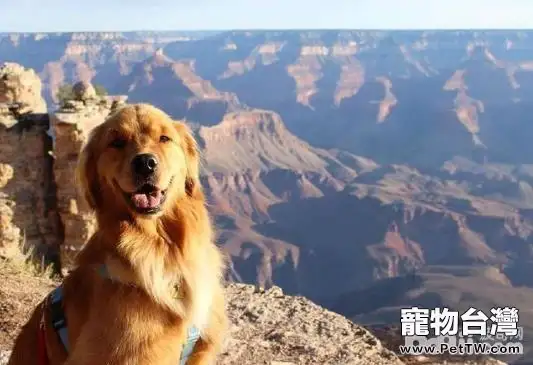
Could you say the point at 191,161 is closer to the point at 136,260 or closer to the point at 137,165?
the point at 137,165

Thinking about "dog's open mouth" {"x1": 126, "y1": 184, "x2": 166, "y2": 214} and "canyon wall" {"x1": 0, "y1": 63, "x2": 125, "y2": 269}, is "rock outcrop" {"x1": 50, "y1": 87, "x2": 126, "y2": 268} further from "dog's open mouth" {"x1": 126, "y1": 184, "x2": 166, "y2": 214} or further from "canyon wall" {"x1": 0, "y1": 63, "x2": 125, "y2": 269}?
"dog's open mouth" {"x1": 126, "y1": 184, "x2": 166, "y2": 214}

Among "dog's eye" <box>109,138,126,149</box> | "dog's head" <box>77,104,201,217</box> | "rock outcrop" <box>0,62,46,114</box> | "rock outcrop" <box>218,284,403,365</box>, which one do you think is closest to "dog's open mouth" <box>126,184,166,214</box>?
"dog's head" <box>77,104,201,217</box>

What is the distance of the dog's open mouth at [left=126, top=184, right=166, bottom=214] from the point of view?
3.01 metres

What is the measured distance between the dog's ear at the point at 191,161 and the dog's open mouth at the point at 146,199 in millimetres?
310

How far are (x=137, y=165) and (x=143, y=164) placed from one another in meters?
0.03

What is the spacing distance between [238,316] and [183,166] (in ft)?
13.8

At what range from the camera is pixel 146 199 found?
3018mm

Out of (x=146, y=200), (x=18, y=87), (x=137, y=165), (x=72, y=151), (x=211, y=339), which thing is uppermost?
(x=18, y=87)

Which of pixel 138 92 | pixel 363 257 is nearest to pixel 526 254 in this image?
pixel 363 257

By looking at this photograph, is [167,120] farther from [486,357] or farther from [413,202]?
[413,202]

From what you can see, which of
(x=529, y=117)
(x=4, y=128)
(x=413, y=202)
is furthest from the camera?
(x=529, y=117)

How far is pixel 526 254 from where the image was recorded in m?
93.2

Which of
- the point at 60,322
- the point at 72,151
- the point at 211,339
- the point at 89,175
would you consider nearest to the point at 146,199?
the point at 89,175

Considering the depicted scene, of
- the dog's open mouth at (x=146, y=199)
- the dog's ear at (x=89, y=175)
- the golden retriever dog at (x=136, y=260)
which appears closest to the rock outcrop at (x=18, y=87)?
the dog's ear at (x=89, y=175)
